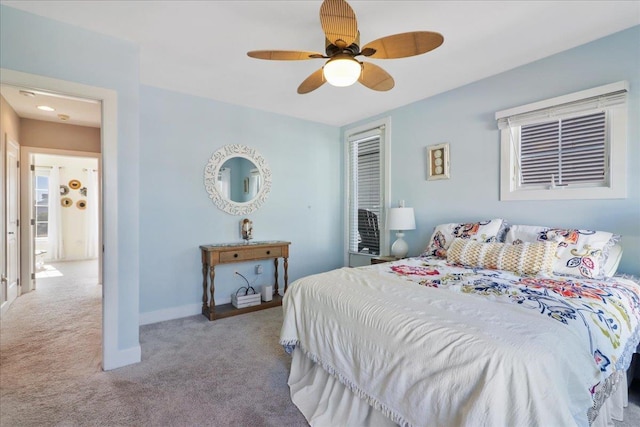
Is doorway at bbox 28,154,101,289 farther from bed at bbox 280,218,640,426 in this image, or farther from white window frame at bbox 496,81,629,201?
white window frame at bbox 496,81,629,201

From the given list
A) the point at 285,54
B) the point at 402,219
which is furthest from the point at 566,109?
the point at 285,54

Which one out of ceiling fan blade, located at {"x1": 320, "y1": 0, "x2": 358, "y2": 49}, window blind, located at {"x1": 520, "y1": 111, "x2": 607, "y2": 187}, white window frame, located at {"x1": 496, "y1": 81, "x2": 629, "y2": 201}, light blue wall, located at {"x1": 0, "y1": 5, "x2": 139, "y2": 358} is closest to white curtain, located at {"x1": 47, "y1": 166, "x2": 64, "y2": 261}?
light blue wall, located at {"x1": 0, "y1": 5, "x2": 139, "y2": 358}

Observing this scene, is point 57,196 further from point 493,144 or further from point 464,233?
point 493,144

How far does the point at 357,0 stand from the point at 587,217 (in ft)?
7.73

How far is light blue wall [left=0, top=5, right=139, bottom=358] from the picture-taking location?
204 centimetres

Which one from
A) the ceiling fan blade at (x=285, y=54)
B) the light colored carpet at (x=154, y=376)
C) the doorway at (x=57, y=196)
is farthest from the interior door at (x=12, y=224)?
the ceiling fan blade at (x=285, y=54)

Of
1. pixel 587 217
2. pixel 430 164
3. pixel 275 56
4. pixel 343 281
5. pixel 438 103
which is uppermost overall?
pixel 438 103

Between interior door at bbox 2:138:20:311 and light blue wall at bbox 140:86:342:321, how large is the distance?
6.47ft

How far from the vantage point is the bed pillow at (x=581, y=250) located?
2012mm

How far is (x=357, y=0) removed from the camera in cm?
188

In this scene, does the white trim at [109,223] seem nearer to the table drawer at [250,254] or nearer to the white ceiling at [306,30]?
the white ceiling at [306,30]

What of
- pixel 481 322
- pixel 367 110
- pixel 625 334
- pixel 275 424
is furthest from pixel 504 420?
pixel 367 110

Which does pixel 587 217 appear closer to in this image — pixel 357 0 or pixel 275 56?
pixel 357 0

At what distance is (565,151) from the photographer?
100.0 inches
